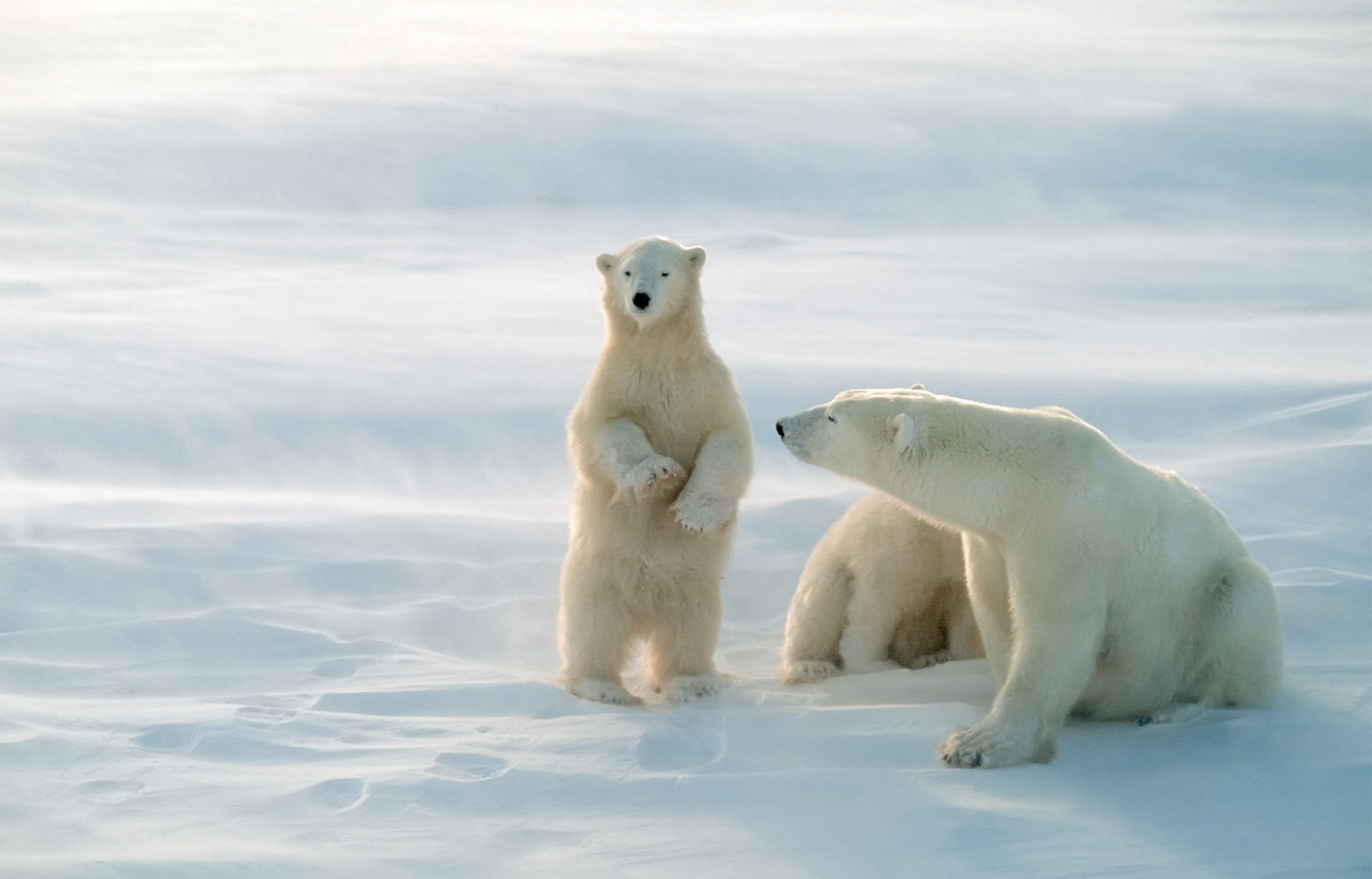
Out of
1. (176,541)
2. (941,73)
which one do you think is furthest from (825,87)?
(176,541)

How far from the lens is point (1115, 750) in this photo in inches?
154

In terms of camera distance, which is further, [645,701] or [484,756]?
[645,701]

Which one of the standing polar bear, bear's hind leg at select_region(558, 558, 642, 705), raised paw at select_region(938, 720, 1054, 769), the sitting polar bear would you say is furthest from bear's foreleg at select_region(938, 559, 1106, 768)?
bear's hind leg at select_region(558, 558, 642, 705)

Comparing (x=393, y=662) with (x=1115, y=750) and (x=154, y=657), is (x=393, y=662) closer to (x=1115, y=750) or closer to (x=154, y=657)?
(x=154, y=657)

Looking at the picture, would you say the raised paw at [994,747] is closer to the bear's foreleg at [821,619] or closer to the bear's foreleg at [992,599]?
the bear's foreleg at [992,599]

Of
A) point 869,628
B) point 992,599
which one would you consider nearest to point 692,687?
point 869,628

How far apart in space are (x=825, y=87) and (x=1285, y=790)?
1316 cm

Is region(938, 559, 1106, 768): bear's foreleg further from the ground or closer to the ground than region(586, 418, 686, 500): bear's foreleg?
closer to the ground

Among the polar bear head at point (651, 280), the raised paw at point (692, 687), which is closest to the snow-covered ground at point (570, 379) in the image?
the raised paw at point (692, 687)

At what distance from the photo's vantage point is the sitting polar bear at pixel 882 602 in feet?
16.3

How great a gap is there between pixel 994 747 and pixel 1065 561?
532 millimetres

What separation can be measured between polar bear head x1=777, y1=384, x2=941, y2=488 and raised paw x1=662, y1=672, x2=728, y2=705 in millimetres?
921

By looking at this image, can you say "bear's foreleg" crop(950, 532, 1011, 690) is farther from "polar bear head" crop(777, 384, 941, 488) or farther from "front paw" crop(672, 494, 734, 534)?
"front paw" crop(672, 494, 734, 534)

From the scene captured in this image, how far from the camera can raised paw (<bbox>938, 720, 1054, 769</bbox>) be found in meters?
3.75
